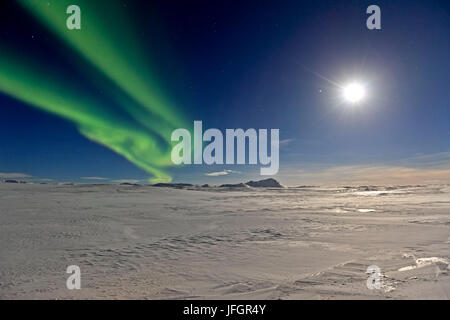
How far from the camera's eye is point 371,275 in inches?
211

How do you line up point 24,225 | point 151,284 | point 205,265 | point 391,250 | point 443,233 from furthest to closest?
point 24,225 < point 443,233 < point 391,250 < point 205,265 < point 151,284

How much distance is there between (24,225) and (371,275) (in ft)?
37.1

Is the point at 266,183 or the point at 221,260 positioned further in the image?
the point at 266,183

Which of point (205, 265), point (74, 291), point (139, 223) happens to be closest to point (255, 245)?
point (205, 265)

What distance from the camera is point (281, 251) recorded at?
24.3 ft

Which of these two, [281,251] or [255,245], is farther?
[255,245]

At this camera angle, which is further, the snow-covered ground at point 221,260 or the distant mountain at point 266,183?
the distant mountain at point 266,183

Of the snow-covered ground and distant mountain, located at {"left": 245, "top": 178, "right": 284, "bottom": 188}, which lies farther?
distant mountain, located at {"left": 245, "top": 178, "right": 284, "bottom": 188}

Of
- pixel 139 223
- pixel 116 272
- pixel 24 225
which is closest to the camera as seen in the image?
pixel 116 272
